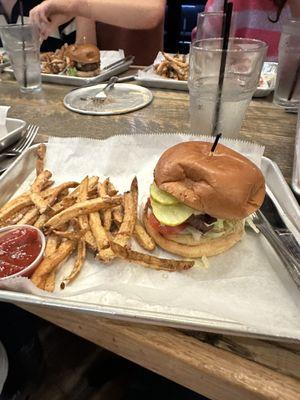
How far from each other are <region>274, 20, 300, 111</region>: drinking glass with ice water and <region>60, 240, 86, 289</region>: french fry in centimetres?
169

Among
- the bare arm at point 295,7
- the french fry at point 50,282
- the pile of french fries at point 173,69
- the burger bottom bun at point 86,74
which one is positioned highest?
the bare arm at point 295,7

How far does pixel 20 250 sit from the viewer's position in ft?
3.63

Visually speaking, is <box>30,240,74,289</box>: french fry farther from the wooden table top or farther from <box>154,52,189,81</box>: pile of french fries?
<box>154,52,189,81</box>: pile of french fries

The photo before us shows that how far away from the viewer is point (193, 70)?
5.91 ft

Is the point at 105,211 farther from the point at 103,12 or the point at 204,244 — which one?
the point at 103,12

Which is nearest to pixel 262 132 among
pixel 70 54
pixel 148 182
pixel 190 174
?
pixel 148 182

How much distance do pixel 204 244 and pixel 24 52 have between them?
209cm

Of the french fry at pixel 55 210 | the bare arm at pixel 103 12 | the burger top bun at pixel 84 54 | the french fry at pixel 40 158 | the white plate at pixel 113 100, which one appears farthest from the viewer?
the bare arm at pixel 103 12

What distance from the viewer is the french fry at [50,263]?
1.02m

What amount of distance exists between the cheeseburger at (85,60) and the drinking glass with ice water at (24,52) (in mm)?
308

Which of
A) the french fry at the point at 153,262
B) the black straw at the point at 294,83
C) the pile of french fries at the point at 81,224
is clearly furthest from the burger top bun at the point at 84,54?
the french fry at the point at 153,262

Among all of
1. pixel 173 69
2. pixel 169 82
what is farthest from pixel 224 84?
pixel 173 69

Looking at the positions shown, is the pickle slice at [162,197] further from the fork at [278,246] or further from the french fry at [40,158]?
the french fry at [40,158]

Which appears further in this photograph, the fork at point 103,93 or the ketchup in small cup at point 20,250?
the fork at point 103,93
